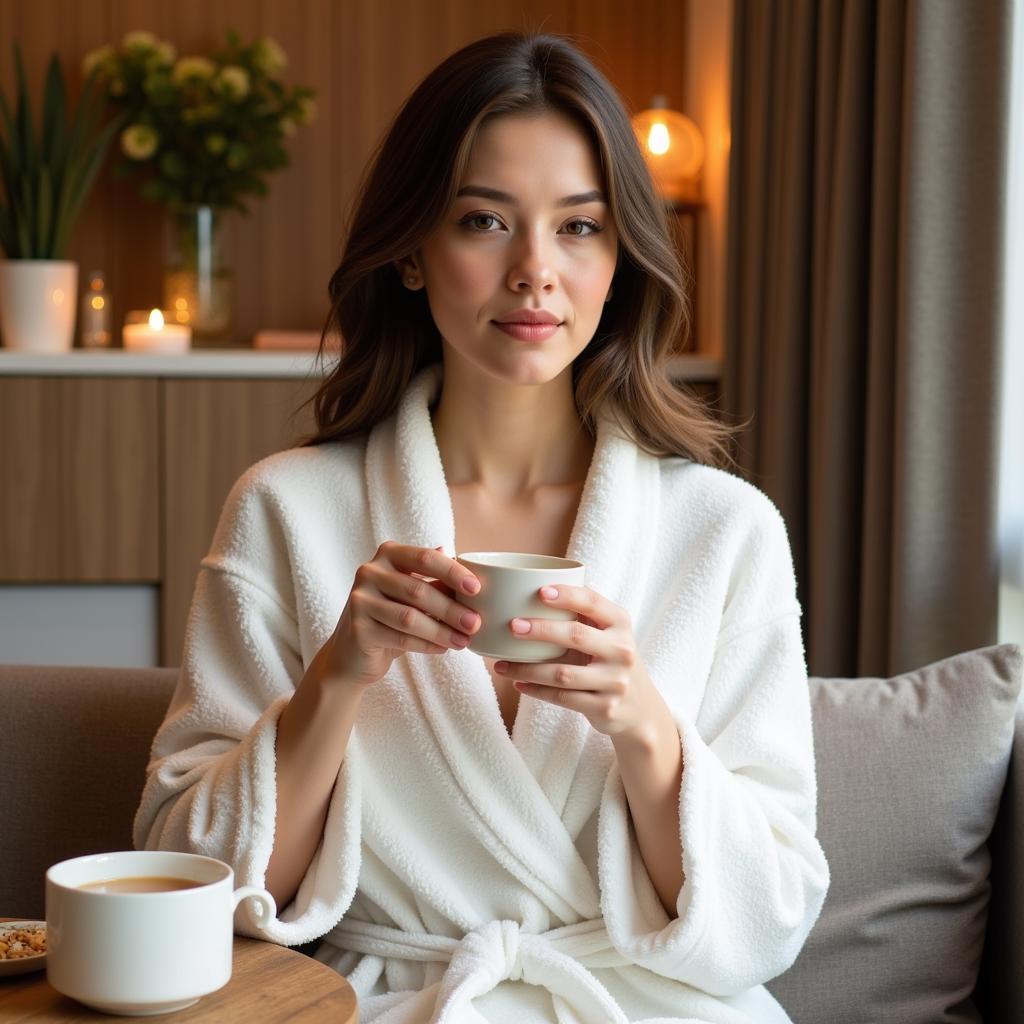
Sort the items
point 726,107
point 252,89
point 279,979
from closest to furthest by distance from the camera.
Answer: point 279,979, point 726,107, point 252,89

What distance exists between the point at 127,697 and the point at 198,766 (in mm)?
367

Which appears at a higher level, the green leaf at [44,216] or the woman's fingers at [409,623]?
the green leaf at [44,216]

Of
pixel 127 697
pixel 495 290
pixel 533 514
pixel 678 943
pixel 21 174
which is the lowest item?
pixel 678 943

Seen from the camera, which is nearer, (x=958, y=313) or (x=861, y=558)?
(x=958, y=313)

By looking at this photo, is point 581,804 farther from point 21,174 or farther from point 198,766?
point 21,174

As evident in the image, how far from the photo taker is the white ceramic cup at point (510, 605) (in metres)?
1.18

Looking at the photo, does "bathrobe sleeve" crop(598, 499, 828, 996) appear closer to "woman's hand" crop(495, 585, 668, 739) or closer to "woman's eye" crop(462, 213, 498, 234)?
"woman's hand" crop(495, 585, 668, 739)

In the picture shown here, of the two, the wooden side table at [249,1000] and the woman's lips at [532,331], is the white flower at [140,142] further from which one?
the wooden side table at [249,1000]

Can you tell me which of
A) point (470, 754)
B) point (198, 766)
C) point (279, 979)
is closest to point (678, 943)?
point (470, 754)

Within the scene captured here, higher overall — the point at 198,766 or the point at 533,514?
the point at 533,514

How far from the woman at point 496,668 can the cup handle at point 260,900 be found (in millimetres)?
41

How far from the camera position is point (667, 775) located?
4.60 ft


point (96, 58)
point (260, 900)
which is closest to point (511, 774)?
point (260, 900)

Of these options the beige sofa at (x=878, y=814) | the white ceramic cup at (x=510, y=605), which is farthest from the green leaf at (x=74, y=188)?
the white ceramic cup at (x=510, y=605)
